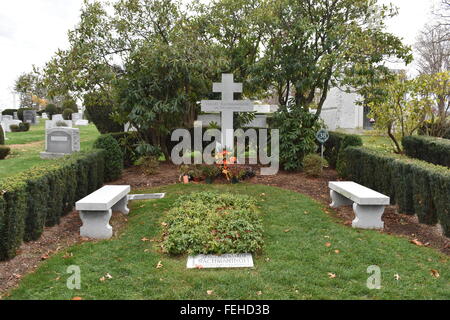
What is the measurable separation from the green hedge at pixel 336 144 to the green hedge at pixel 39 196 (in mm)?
6364

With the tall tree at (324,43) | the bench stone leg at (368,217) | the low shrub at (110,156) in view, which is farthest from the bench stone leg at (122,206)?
the tall tree at (324,43)

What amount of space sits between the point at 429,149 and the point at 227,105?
16.9ft

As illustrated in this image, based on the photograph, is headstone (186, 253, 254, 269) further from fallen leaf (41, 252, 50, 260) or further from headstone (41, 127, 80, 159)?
headstone (41, 127, 80, 159)

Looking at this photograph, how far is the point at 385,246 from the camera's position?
202 inches

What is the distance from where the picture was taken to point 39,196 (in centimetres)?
537

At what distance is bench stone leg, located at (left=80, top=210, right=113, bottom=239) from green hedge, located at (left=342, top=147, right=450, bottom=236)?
4861mm

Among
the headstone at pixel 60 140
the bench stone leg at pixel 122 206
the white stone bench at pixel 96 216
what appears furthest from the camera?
the headstone at pixel 60 140

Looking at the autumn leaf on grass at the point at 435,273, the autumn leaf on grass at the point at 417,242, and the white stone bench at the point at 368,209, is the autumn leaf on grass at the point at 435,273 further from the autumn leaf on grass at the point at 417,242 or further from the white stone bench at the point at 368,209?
the white stone bench at the point at 368,209

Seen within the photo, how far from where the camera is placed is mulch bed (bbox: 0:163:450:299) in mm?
4555

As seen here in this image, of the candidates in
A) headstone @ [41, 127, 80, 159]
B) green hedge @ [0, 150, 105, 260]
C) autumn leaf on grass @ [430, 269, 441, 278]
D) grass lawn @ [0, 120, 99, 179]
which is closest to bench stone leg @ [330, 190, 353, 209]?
autumn leaf on grass @ [430, 269, 441, 278]

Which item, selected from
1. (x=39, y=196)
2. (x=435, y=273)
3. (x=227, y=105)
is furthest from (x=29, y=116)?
(x=435, y=273)

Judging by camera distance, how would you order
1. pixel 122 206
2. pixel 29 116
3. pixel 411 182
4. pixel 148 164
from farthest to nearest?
pixel 29 116 → pixel 148 164 → pixel 122 206 → pixel 411 182

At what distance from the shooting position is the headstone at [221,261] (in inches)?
179

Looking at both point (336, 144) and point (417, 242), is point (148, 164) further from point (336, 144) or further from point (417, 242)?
point (417, 242)
